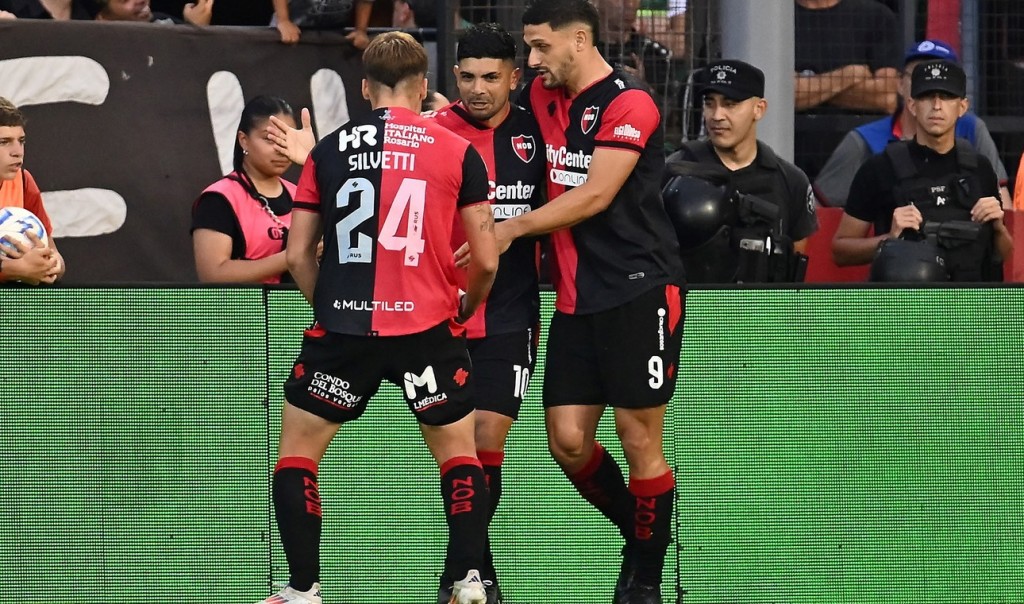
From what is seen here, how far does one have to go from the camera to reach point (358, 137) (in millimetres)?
6234

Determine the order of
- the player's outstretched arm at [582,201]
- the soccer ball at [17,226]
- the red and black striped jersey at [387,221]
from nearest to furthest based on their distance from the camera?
the red and black striped jersey at [387,221] < the player's outstretched arm at [582,201] < the soccer ball at [17,226]

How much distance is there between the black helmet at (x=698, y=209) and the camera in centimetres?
782

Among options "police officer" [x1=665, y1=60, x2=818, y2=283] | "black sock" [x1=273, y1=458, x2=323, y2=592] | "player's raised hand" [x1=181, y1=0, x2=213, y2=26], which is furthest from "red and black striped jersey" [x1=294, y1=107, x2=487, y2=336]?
"player's raised hand" [x1=181, y1=0, x2=213, y2=26]

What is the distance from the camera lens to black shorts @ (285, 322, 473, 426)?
6.25 meters

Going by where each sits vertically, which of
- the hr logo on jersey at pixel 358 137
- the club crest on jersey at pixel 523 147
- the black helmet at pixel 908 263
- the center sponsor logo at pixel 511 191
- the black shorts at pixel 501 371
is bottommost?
the black shorts at pixel 501 371

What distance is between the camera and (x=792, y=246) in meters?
8.16

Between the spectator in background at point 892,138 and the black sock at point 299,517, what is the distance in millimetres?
4331

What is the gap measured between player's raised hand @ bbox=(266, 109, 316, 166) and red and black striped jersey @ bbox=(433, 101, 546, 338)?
2.10 ft

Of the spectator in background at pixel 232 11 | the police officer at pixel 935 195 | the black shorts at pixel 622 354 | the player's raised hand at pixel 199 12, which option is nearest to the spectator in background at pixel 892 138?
the police officer at pixel 935 195

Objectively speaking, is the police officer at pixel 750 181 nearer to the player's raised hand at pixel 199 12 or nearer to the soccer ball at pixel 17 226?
the player's raised hand at pixel 199 12

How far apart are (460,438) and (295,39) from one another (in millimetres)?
3387

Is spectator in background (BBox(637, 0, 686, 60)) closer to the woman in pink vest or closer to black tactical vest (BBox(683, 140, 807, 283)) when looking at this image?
black tactical vest (BBox(683, 140, 807, 283))

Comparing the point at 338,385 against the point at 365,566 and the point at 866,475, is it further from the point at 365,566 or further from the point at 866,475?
the point at 866,475

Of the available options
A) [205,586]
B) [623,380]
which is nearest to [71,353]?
[205,586]
